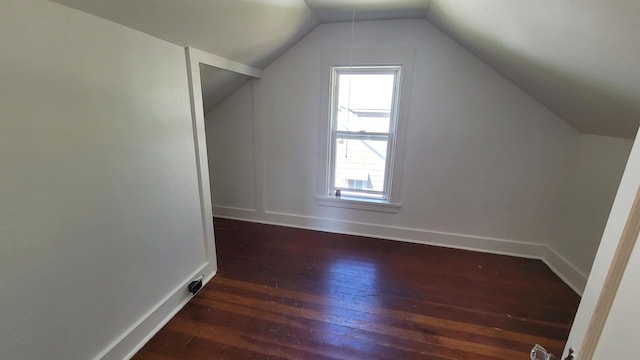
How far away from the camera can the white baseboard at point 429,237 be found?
2.27m

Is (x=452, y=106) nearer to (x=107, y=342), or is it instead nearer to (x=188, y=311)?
(x=188, y=311)

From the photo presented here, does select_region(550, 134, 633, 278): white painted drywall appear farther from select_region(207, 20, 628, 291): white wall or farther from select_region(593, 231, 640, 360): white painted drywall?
select_region(593, 231, 640, 360): white painted drywall

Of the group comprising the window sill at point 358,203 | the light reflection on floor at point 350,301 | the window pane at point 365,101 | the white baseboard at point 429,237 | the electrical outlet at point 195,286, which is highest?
the window pane at point 365,101

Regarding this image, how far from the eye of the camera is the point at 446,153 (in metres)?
2.57

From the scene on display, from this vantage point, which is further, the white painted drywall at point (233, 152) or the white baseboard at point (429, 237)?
the white painted drywall at point (233, 152)

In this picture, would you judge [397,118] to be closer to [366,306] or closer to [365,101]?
[365,101]

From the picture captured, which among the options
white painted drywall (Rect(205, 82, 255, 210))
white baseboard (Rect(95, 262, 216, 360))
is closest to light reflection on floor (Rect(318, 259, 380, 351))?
white baseboard (Rect(95, 262, 216, 360))

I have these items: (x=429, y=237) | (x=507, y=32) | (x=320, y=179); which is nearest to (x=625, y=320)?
(x=507, y=32)

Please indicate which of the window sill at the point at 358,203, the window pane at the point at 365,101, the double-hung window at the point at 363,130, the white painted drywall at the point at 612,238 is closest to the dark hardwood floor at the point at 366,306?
the window sill at the point at 358,203

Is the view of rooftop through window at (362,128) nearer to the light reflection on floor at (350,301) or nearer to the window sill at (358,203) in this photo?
the window sill at (358,203)

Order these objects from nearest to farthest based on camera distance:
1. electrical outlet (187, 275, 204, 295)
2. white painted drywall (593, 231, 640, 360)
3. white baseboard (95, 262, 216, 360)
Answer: white painted drywall (593, 231, 640, 360) < white baseboard (95, 262, 216, 360) < electrical outlet (187, 275, 204, 295)

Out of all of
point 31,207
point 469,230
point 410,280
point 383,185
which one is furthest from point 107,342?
point 469,230

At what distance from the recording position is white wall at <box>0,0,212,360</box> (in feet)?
3.03

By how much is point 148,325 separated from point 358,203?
205 cm
